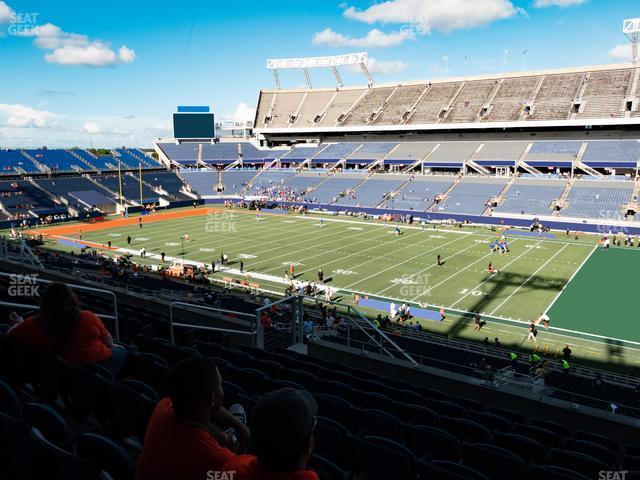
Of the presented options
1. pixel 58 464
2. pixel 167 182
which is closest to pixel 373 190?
pixel 167 182

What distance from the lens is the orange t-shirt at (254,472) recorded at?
7.20 ft

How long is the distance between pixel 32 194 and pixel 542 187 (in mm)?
56393

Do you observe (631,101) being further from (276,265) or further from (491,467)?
(491,467)

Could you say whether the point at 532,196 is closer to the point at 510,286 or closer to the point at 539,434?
the point at 510,286

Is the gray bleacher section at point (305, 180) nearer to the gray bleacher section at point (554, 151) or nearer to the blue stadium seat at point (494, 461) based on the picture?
the gray bleacher section at point (554, 151)

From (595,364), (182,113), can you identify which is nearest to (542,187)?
(595,364)

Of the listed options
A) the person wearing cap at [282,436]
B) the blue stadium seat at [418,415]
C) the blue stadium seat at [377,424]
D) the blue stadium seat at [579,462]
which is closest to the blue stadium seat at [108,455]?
the person wearing cap at [282,436]

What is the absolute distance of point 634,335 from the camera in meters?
20.9

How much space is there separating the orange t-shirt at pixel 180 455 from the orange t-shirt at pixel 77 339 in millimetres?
2710

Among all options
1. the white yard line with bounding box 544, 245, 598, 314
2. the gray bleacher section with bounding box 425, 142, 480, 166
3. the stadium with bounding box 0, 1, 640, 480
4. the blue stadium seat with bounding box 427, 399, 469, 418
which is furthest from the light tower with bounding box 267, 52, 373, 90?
the blue stadium seat with bounding box 427, 399, 469, 418

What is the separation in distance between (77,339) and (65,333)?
0.14 meters

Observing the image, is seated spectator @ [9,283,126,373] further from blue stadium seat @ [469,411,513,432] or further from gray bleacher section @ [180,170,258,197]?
gray bleacher section @ [180,170,258,197]

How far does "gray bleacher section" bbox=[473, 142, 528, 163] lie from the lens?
197ft

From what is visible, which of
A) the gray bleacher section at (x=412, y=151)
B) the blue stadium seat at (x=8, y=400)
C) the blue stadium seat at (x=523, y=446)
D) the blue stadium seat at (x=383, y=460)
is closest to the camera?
the blue stadium seat at (x=383, y=460)
